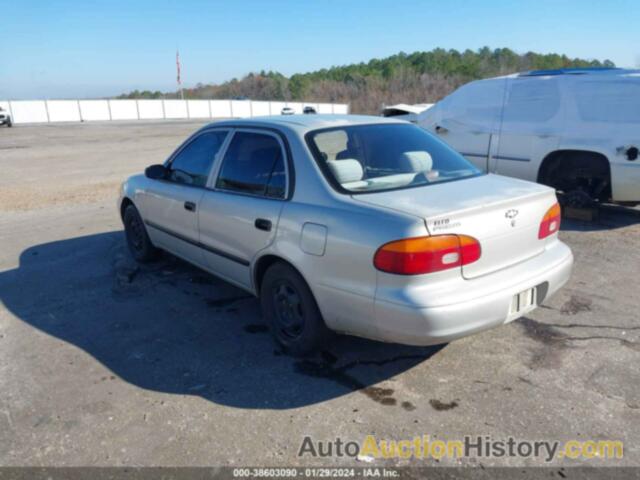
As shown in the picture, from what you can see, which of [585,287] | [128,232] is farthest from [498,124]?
[128,232]

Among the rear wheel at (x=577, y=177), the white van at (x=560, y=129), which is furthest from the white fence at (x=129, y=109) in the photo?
the rear wheel at (x=577, y=177)

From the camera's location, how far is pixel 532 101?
7.41 meters

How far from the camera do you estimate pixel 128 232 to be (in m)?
6.12

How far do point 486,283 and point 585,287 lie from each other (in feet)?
7.99

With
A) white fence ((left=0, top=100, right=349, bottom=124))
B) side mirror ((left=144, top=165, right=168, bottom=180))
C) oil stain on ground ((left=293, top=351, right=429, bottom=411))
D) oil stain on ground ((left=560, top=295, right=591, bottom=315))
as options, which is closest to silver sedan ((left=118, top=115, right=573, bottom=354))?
oil stain on ground ((left=293, top=351, right=429, bottom=411))

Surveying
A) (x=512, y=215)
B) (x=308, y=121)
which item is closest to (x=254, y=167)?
(x=308, y=121)

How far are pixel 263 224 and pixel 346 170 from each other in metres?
0.71

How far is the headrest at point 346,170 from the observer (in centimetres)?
352

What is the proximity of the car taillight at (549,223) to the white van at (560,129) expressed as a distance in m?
3.66

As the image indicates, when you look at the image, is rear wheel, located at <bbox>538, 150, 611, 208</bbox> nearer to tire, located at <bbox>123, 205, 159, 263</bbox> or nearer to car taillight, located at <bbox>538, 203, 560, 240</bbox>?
car taillight, located at <bbox>538, 203, 560, 240</bbox>

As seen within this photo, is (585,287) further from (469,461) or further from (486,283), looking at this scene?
(469,461)

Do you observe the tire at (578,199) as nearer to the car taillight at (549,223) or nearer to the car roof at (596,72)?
the car roof at (596,72)

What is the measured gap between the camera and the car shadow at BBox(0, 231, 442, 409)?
3412 mm

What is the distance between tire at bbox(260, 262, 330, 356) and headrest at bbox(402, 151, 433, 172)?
1202 millimetres
